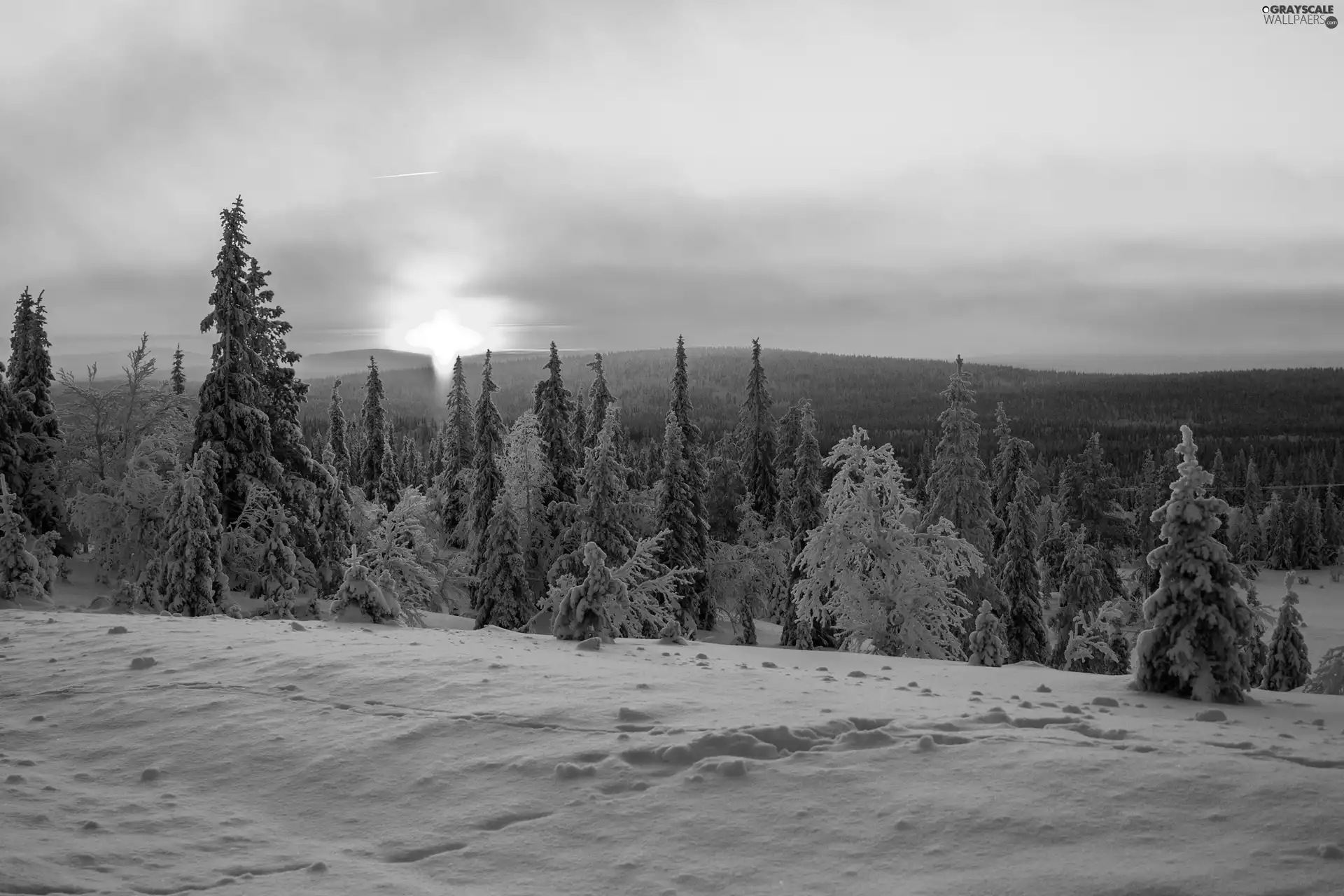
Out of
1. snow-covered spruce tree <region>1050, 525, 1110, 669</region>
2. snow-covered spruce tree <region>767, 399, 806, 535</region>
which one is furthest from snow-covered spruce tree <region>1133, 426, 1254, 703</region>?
snow-covered spruce tree <region>767, 399, 806, 535</region>

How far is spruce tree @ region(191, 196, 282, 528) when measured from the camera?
99.8ft

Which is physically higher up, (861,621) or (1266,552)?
(861,621)

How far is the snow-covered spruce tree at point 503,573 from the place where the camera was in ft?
119

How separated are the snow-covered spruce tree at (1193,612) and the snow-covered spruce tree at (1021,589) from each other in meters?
27.7

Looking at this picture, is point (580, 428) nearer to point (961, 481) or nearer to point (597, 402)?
point (597, 402)

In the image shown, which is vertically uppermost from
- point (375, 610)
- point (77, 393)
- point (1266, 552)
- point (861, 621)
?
point (77, 393)

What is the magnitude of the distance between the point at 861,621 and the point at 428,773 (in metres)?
16.9

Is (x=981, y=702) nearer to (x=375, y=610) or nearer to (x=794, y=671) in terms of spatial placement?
(x=794, y=671)

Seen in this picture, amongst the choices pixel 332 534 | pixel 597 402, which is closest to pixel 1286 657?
pixel 597 402

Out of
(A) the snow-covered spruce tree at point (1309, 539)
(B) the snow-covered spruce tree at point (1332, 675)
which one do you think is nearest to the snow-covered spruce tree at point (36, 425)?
(B) the snow-covered spruce tree at point (1332, 675)

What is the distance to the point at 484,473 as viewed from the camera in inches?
1703

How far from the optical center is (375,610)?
53.4 feet

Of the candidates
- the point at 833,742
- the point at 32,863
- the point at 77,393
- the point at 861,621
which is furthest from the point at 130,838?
the point at 77,393

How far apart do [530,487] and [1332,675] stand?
102ft
